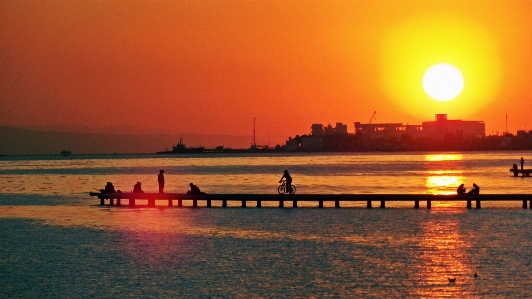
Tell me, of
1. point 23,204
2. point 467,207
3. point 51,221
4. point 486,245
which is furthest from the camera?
point 23,204

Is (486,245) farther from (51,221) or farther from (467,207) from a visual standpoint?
(51,221)

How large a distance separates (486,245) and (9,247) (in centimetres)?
2216

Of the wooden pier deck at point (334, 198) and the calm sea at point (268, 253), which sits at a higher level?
the wooden pier deck at point (334, 198)

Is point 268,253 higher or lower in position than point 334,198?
lower

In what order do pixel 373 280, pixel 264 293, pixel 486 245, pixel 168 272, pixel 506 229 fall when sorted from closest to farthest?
pixel 264 293 < pixel 373 280 < pixel 168 272 < pixel 486 245 < pixel 506 229

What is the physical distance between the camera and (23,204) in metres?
67.6

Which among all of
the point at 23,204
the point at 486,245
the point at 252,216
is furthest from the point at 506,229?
the point at 23,204

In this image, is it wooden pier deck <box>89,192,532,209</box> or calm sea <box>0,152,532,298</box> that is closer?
calm sea <box>0,152,532,298</box>

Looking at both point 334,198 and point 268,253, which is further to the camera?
point 334,198

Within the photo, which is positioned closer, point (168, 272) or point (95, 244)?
point (168, 272)

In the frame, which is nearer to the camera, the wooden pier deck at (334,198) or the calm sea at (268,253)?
the calm sea at (268,253)

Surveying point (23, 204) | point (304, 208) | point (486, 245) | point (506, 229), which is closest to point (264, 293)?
point (486, 245)

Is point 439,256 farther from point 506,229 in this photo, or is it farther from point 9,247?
point 9,247

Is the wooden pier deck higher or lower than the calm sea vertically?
higher
